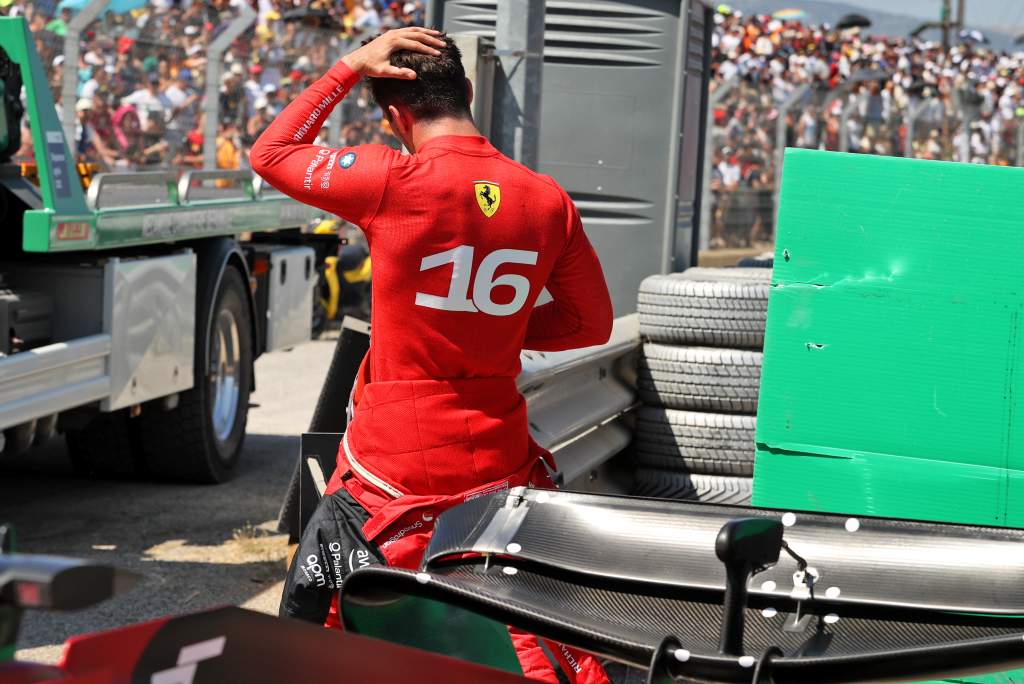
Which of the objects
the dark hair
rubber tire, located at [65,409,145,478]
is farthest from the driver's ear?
rubber tire, located at [65,409,145,478]

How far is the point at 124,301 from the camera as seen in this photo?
265 inches

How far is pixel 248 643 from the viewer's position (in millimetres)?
1602

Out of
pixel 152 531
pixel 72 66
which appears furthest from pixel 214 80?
pixel 152 531

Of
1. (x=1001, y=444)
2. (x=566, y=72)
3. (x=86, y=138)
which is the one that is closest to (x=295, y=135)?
(x=1001, y=444)

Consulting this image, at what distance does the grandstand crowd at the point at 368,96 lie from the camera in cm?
931

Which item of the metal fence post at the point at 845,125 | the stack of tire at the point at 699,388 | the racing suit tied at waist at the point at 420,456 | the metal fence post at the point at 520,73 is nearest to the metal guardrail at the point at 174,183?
the metal fence post at the point at 520,73

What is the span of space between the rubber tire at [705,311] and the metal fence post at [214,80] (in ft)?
19.1

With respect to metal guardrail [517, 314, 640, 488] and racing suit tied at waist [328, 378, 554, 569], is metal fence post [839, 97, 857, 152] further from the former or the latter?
racing suit tied at waist [328, 378, 554, 569]

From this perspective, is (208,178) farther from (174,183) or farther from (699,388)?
(699,388)

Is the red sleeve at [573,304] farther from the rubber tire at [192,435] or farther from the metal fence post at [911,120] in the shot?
the metal fence post at [911,120]

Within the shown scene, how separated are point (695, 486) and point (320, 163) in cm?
342

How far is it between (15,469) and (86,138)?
219 centimetres

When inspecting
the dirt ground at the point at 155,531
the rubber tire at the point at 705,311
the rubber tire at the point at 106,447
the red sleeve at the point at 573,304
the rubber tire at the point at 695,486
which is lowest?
the dirt ground at the point at 155,531

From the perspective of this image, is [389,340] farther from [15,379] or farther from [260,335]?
[260,335]
